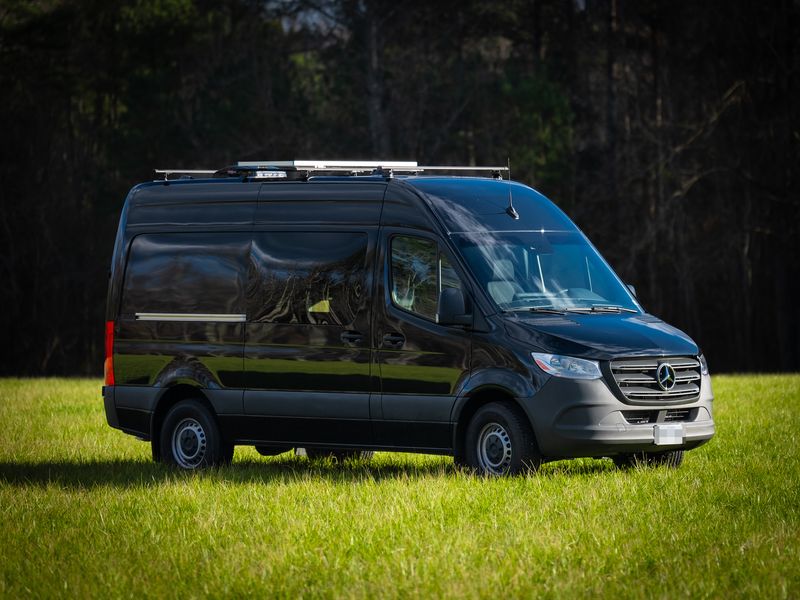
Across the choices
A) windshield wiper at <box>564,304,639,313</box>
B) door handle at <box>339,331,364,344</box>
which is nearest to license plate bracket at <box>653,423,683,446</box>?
windshield wiper at <box>564,304,639,313</box>

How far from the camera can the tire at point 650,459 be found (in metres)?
13.2

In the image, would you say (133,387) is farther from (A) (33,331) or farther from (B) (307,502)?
(A) (33,331)

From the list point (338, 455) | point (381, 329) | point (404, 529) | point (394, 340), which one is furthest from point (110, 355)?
point (404, 529)

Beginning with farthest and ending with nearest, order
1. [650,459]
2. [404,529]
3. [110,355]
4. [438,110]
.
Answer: [438,110]
[110,355]
[650,459]
[404,529]

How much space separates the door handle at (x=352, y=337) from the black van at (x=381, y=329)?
0.02 m

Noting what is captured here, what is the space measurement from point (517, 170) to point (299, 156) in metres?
5.91

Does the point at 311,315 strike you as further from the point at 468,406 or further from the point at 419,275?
the point at 468,406

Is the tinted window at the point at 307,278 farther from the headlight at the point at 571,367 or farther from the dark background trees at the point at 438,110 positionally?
the dark background trees at the point at 438,110

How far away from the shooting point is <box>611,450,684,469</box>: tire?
1323cm

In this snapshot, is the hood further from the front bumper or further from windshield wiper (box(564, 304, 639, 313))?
the front bumper

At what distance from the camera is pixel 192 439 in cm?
1449

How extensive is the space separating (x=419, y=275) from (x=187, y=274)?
2615 mm

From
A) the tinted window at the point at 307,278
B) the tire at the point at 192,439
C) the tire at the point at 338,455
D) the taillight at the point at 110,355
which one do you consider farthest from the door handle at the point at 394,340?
the taillight at the point at 110,355

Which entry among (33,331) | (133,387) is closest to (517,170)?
(33,331)
